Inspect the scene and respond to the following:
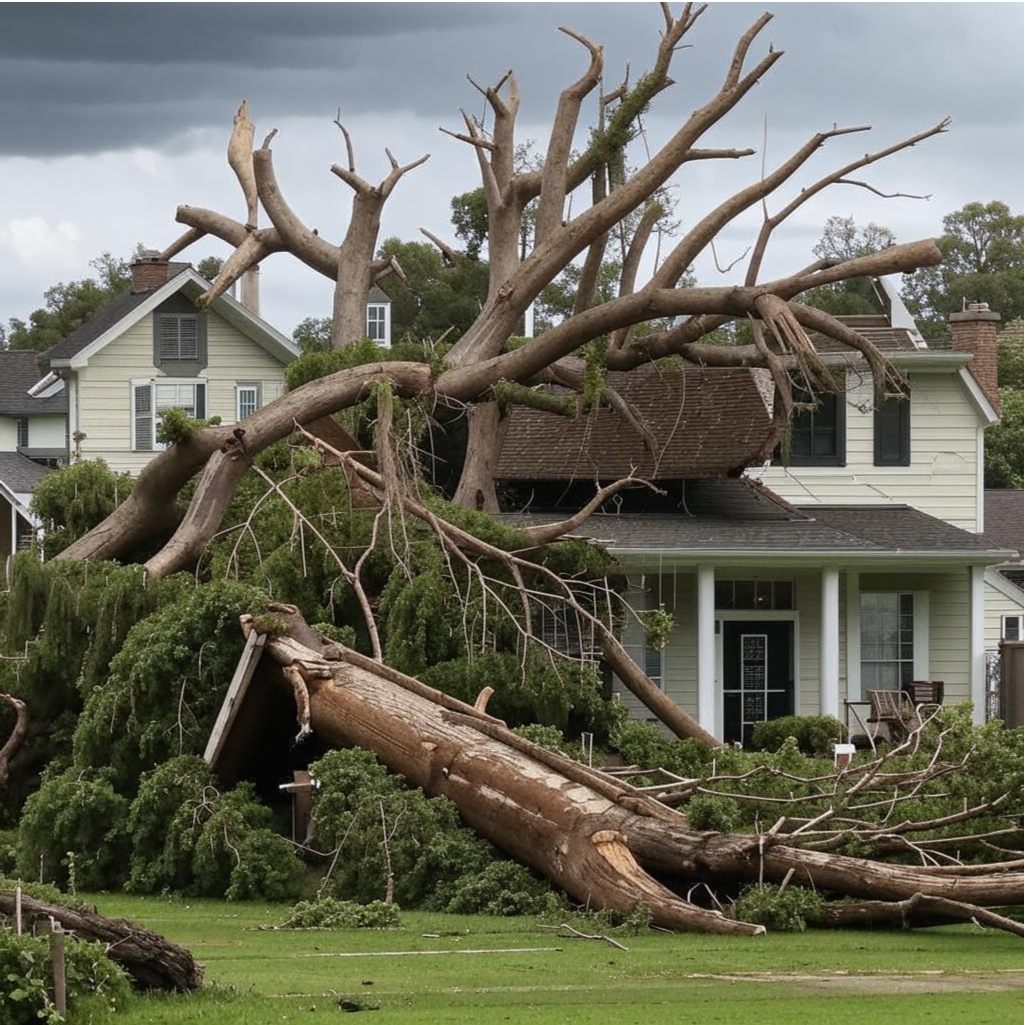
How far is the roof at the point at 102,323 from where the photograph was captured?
36.8 m

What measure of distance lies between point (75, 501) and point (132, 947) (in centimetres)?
1262

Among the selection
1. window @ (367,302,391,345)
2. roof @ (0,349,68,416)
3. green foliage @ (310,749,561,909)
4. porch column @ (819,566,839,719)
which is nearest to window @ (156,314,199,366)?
window @ (367,302,391,345)

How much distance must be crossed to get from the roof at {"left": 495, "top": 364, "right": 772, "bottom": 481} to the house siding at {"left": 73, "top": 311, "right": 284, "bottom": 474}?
386 inches

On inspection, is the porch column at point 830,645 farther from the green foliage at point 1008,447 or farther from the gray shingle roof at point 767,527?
the green foliage at point 1008,447

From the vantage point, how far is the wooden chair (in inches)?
1003

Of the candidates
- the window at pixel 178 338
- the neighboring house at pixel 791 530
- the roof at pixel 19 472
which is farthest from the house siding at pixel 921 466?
the roof at pixel 19 472

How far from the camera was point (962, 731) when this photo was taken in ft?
47.1

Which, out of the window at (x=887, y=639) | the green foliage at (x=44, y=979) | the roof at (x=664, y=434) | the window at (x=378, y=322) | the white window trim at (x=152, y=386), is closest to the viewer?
the green foliage at (x=44, y=979)

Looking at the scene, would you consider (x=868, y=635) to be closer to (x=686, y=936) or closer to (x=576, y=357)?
(x=576, y=357)

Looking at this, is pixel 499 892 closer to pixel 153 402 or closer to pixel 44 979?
pixel 44 979

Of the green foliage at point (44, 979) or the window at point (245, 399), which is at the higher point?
the window at point (245, 399)

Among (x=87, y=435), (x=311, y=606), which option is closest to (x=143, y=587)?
(x=311, y=606)

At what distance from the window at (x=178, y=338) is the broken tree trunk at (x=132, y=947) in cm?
2753

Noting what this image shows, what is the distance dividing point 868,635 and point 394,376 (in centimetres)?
992
